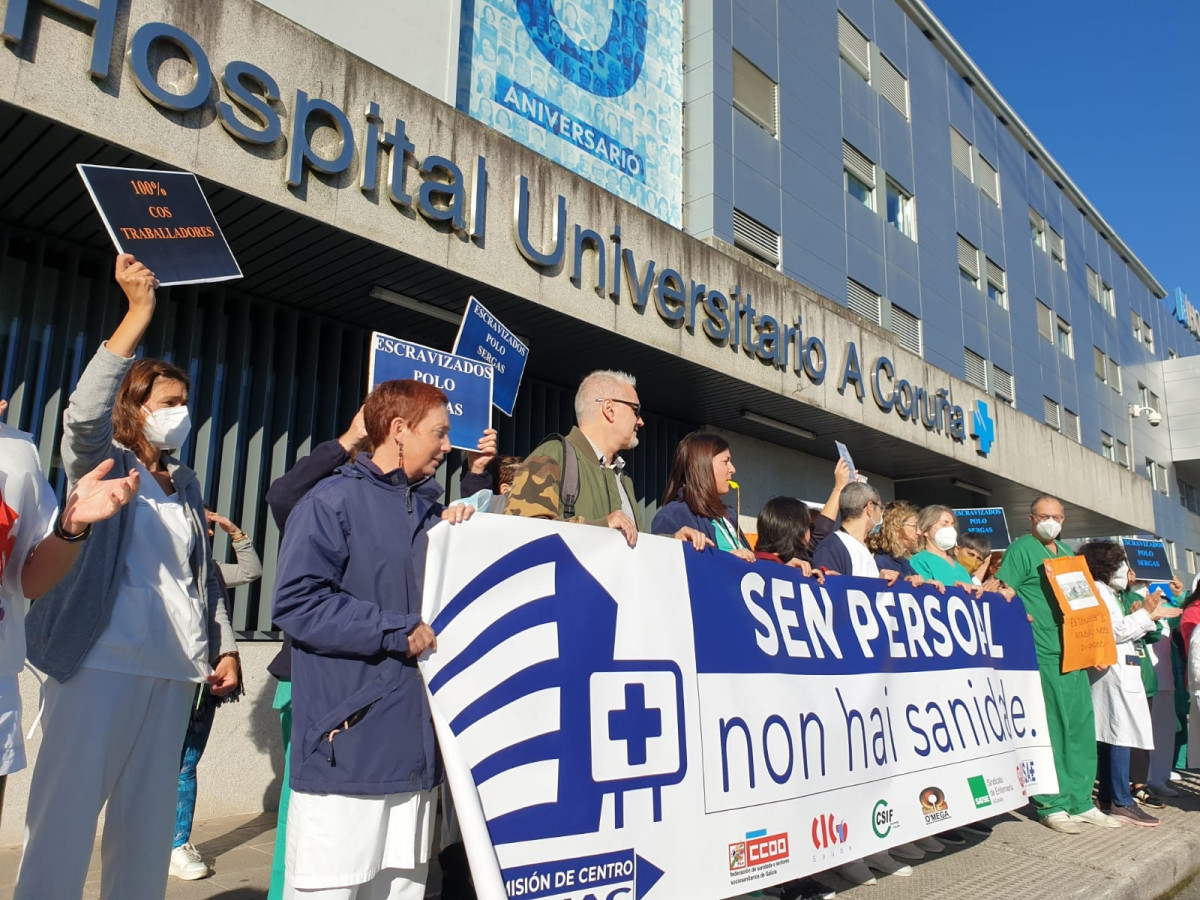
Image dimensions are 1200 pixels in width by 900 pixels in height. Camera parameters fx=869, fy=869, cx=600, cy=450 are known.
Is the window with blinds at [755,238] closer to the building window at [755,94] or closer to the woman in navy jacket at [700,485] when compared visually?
the building window at [755,94]

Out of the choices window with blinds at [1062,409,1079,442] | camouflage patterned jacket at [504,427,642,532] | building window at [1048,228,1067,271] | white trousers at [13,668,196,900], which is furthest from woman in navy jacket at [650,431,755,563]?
building window at [1048,228,1067,271]

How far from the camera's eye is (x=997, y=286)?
1997cm

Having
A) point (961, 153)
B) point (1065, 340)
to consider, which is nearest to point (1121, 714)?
point (961, 153)

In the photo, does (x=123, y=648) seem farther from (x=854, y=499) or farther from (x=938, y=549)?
(x=938, y=549)

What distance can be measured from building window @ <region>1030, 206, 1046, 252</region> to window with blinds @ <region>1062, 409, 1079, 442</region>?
448 centimetres

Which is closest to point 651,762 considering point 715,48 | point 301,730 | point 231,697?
point 301,730

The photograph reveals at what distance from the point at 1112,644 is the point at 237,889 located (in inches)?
209

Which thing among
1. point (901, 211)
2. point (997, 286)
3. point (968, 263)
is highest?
point (901, 211)

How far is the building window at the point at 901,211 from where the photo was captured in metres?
16.5

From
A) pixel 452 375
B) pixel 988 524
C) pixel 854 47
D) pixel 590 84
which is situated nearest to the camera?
pixel 452 375

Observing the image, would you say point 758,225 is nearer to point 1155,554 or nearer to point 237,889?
point 1155,554

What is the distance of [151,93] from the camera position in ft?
16.0

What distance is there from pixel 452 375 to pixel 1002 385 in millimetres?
17902

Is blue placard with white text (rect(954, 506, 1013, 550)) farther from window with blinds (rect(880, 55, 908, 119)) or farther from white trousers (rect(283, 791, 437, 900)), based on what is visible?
white trousers (rect(283, 791, 437, 900))
